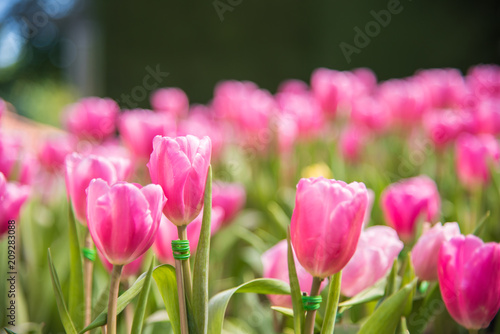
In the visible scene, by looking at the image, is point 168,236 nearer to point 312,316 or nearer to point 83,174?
point 83,174

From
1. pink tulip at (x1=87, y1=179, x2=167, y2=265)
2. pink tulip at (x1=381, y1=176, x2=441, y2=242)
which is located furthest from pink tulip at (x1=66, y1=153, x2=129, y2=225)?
pink tulip at (x1=381, y1=176, x2=441, y2=242)

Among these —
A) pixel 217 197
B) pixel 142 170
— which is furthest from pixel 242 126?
pixel 217 197

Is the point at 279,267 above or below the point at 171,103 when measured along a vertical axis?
below

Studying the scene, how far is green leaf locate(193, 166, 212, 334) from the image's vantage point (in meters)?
0.54

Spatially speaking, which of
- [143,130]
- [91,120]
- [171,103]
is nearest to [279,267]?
[143,130]

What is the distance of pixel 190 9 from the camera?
5578 millimetres

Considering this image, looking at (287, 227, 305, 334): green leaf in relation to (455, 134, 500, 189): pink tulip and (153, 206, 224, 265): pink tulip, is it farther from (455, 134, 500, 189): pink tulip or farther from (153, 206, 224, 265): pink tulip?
(455, 134, 500, 189): pink tulip

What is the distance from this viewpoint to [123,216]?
1.68 ft

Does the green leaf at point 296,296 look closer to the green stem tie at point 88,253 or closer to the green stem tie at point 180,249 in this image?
the green stem tie at point 180,249

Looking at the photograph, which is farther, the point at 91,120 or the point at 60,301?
the point at 91,120

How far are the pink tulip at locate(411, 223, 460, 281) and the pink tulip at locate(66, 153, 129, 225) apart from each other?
1.20 feet

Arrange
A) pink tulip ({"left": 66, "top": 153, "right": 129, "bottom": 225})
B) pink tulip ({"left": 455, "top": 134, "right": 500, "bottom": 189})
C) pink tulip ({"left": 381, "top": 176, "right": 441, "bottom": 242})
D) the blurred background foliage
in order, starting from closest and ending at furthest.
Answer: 1. pink tulip ({"left": 66, "top": 153, "right": 129, "bottom": 225})
2. pink tulip ({"left": 381, "top": 176, "right": 441, "bottom": 242})
3. pink tulip ({"left": 455, "top": 134, "right": 500, "bottom": 189})
4. the blurred background foliage

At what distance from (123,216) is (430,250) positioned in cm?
36

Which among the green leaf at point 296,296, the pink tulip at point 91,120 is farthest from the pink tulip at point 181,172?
the pink tulip at point 91,120
